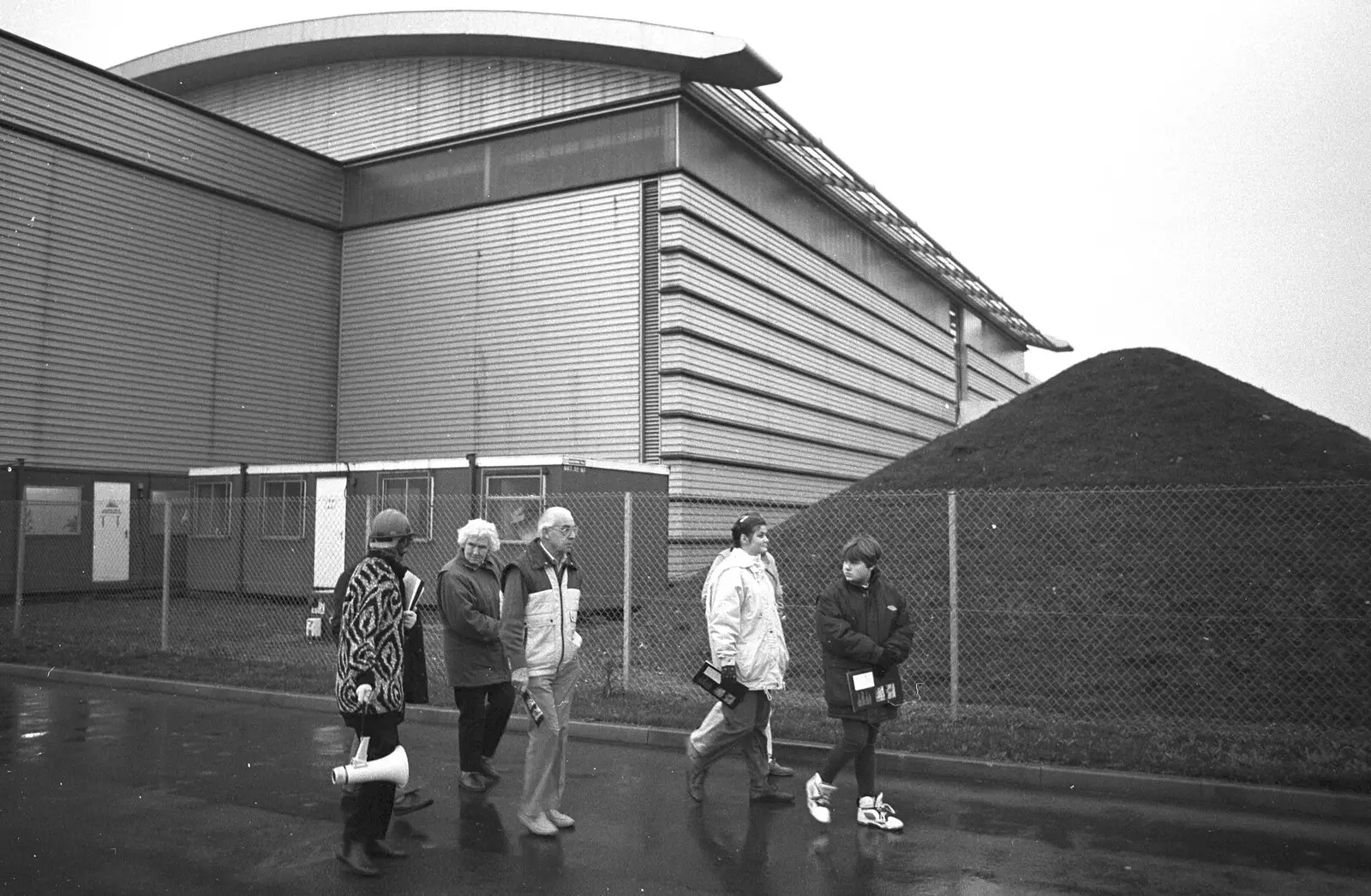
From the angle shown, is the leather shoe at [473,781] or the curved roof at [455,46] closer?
the leather shoe at [473,781]

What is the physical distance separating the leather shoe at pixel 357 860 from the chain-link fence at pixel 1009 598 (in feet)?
8.55

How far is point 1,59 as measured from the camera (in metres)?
20.8

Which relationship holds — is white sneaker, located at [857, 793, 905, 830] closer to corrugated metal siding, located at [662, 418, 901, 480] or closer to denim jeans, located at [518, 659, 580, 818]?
denim jeans, located at [518, 659, 580, 818]

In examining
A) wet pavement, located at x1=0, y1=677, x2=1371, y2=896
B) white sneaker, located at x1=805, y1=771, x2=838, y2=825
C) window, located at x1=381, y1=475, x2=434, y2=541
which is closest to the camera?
wet pavement, located at x1=0, y1=677, x2=1371, y2=896

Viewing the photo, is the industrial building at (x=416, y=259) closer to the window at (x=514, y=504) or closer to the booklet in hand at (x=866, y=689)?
the window at (x=514, y=504)

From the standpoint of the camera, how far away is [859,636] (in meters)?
6.13

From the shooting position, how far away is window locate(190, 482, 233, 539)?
21.2m

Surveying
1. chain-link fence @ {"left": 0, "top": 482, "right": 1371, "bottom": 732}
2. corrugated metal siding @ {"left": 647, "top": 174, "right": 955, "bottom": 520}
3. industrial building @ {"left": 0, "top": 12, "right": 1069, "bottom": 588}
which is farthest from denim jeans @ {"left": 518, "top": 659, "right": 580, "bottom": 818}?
corrugated metal siding @ {"left": 647, "top": 174, "right": 955, "bottom": 520}

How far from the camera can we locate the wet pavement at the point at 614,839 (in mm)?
5289

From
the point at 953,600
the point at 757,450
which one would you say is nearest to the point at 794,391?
the point at 757,450

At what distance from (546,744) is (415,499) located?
1368 centimetres

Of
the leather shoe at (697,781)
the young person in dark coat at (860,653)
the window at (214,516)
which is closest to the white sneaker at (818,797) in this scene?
the young person in dark coat at (860,653)

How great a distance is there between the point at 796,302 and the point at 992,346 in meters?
25.6

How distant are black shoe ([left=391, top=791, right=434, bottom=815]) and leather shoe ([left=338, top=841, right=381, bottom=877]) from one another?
1.15 metres
